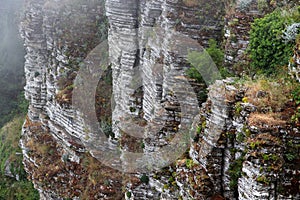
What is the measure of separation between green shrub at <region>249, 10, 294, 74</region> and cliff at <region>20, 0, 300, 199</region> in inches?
64.1

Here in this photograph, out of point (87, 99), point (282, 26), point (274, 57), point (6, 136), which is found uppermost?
point (282, 26)

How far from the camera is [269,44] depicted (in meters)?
15.8

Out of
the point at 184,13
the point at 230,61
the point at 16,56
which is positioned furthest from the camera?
the point at 16,56

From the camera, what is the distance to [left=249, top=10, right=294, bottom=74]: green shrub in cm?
1544

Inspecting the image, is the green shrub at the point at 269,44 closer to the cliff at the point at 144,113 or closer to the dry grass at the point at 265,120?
the cliff at the point at 144,113

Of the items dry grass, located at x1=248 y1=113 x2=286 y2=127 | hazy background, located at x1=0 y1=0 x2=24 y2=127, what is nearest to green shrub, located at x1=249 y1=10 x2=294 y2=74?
dry grass, located at x1=248 y1=113 x2=286 y2=127

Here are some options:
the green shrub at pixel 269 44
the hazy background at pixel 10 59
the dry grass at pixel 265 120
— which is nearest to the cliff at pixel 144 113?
the dry grass at pixel 265 120

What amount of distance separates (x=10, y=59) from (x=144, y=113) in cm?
4181

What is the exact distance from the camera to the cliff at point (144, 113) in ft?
42.5

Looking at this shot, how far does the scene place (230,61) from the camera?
732 inches

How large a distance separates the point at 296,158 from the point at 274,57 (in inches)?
191

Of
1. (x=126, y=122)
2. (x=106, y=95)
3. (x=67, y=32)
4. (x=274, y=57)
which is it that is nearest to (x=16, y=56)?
(x=67, y=32)

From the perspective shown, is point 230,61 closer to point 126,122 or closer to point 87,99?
point 126,122

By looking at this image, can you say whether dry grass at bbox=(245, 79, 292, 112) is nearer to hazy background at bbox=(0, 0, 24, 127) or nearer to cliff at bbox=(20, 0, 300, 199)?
cliff at bbox=(20, 0, 300, 199)
